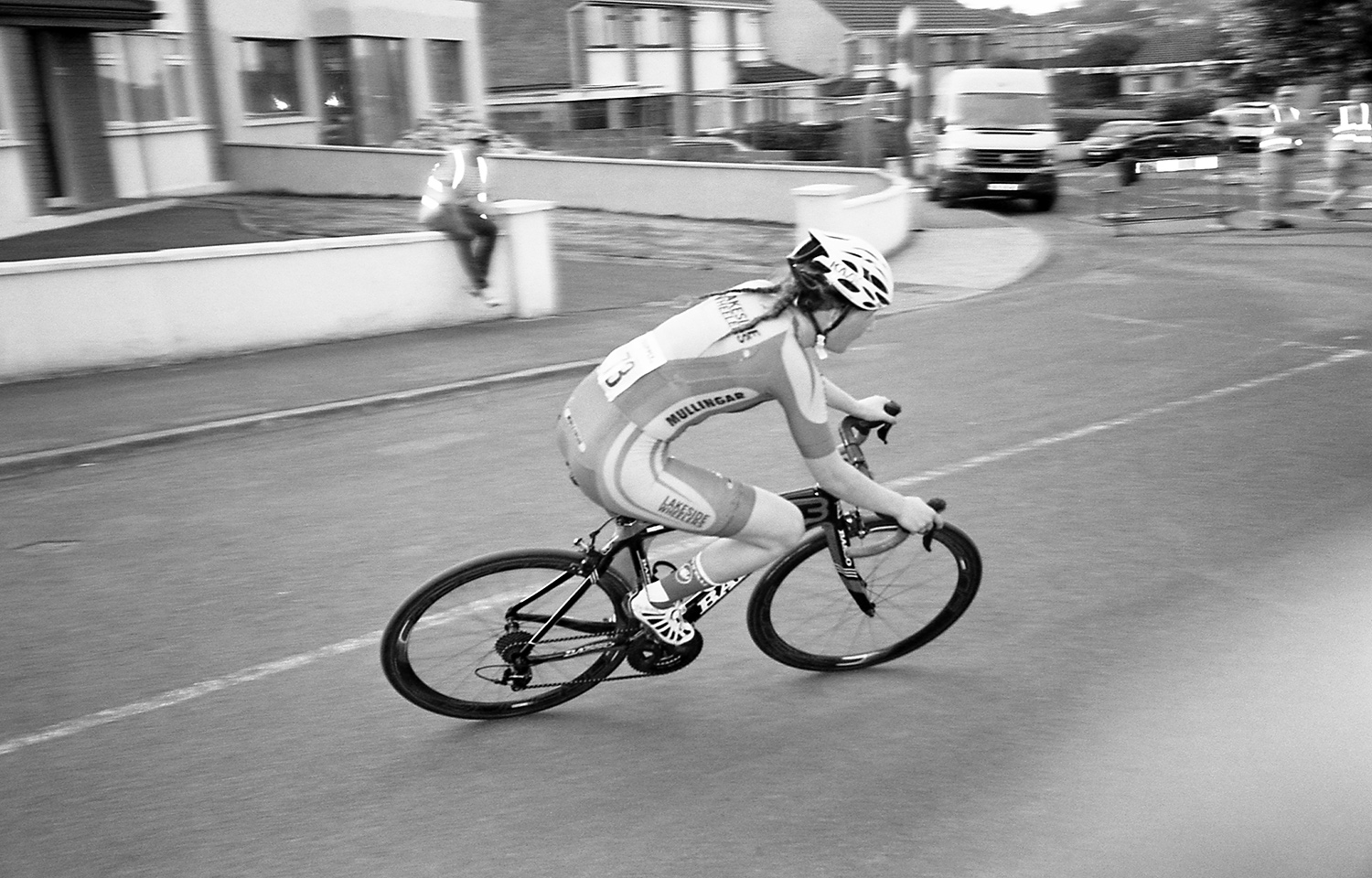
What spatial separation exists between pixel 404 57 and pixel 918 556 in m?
27.3

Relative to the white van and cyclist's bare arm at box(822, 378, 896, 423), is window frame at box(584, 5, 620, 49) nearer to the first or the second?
the white van

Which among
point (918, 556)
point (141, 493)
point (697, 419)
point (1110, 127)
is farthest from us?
point (1110, 127)

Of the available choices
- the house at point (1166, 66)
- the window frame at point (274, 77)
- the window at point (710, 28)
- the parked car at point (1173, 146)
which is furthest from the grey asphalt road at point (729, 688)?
the window at point (710, 28)

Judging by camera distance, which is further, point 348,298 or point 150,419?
point 348,298

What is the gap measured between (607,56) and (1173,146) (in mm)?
25708

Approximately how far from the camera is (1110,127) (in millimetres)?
33625

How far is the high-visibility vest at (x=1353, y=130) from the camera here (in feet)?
66.3

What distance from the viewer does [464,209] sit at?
484 inches

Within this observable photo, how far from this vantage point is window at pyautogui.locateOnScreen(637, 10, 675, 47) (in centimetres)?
4969

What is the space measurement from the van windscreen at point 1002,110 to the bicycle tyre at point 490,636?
20.8 metres

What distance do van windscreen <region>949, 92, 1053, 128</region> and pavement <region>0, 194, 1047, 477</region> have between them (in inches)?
94.4

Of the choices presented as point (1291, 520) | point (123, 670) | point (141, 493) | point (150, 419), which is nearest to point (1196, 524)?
point (1291, 520)

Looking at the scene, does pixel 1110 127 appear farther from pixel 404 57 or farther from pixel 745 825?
pixel 745 825

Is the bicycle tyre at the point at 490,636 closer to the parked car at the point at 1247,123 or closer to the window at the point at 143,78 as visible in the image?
the window at the point at 143,78
